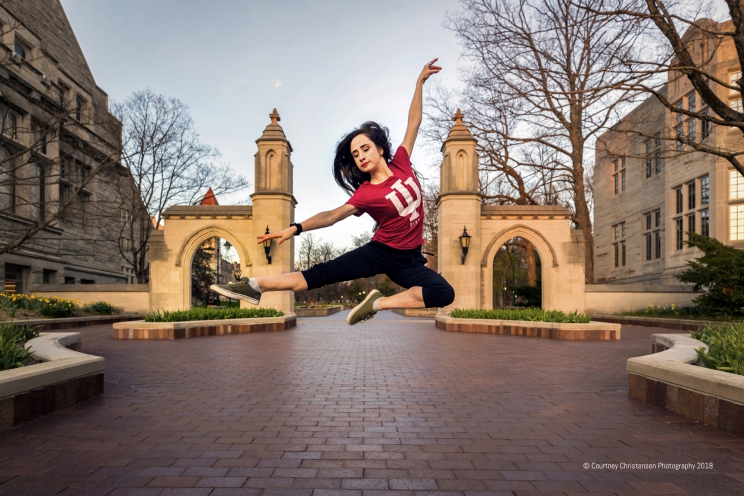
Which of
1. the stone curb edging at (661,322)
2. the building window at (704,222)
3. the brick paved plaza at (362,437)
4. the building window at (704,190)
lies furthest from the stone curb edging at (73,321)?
the building window at (704,190)

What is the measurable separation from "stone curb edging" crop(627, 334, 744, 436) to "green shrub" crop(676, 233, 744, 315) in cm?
1159

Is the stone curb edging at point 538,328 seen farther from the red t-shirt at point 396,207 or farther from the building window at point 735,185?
the building window at point 735,185

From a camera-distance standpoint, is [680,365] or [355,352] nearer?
[680,365]

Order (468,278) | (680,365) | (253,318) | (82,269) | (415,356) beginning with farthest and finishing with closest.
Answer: (82,269), (468,278), (253,318), (415,356), (680,365)

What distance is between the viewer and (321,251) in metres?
60.2

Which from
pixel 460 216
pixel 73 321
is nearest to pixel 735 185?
pixel 460 216

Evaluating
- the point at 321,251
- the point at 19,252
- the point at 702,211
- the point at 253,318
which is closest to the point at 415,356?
the point at 253,318

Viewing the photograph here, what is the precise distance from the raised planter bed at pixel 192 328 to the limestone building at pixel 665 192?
12599mm

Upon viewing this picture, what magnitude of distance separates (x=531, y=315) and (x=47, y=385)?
500 inches

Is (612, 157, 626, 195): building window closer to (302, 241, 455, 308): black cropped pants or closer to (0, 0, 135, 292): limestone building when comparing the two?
(0, 0, 135, 292): limestone building

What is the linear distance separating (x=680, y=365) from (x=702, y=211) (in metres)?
22.7

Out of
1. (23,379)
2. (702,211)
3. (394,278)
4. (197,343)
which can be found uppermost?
(702,211)

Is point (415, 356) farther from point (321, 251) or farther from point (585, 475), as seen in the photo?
point (321, 251)

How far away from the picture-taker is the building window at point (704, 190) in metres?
23.6
